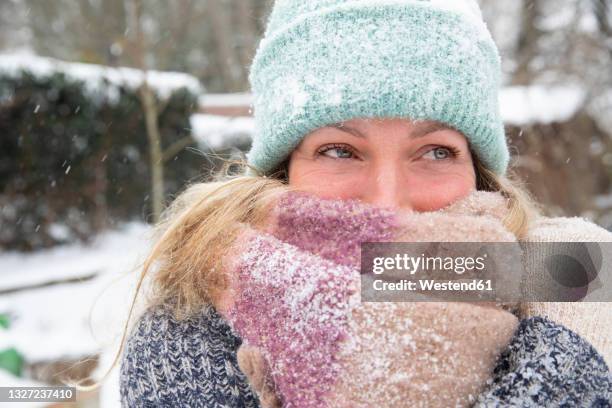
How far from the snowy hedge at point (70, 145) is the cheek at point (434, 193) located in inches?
203

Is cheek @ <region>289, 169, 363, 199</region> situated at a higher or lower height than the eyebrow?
lower

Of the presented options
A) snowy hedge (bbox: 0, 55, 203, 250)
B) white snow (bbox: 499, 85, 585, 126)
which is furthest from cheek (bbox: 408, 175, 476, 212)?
white snow (bbox: 499, 85, 585, 126)

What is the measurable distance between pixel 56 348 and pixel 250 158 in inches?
138

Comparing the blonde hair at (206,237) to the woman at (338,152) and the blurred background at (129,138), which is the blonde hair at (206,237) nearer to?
the woman at (338,152)

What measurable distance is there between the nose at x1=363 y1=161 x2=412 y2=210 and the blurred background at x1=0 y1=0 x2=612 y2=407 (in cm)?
351

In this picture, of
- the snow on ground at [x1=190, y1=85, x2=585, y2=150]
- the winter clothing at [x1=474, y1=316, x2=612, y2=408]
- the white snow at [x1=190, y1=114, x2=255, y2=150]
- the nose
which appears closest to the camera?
the winter clothing at [x1=474, y1=316, x2=612, y2=408]

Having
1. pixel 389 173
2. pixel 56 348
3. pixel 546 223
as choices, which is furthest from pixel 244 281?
pixel 56 348

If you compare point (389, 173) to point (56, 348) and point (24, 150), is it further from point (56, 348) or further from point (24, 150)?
point (24, 150)

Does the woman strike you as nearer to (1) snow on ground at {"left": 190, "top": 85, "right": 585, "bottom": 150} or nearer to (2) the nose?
(2) the nose

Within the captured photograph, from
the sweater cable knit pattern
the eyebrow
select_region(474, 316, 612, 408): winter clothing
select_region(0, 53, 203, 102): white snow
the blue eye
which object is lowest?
the sweater cable knit pattern

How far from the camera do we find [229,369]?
3.19 feet

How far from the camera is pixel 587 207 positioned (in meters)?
5.41

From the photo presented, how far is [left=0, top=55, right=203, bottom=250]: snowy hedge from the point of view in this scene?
Result: 5.91 m

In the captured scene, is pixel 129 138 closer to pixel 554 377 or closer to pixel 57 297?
pixel 57 297
